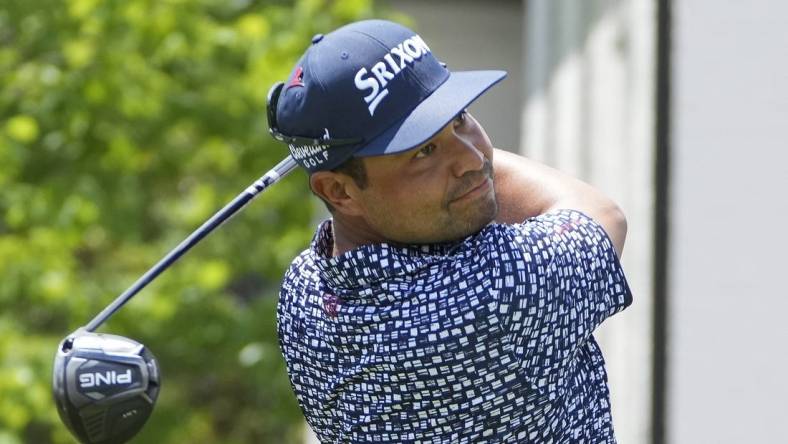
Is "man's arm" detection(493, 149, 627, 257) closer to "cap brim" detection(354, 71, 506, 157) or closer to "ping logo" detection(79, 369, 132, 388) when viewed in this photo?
"cap brim" detection(354, 71, 506, 157)

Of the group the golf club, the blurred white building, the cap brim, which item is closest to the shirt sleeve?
the cap brim

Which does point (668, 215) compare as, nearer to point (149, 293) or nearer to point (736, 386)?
point (736, 386)

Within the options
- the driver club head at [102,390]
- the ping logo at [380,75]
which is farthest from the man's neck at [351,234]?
the driver club head at [102,390]

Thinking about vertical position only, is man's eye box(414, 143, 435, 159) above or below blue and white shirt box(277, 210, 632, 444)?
above

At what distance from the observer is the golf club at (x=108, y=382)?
309 centimetres

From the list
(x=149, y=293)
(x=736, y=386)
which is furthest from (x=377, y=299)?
(x=149, y=293)

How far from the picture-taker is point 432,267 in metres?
2.72

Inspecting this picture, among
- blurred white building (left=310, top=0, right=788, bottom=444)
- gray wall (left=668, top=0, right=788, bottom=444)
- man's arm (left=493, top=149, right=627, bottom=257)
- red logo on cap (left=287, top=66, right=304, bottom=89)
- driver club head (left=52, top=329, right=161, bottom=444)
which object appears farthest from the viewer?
blurred white building (left=310, top=0, right=788, bottom=444)

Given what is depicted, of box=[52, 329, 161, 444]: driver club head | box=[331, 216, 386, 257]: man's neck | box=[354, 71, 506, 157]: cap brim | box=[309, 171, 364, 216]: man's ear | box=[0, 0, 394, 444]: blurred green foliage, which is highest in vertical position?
box=[354, 71, 506, 157]: cap brim

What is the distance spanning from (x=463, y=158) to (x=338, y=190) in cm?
24

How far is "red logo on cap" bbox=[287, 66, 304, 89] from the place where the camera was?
2.76 meters

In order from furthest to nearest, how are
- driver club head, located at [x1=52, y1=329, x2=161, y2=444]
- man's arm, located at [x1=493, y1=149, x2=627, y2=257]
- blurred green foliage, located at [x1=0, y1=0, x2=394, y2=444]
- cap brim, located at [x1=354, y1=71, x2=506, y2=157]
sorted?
blurred green foliage, located at [x1=0, y1=0, x2=394, y2=444]
driver club head, located at [x1=52, y1=329, x2=161, y2=444]
man's arm, located at [x1=493, y1=149, x2=627, y2=257]
cap brim, located at [x1=354, y1=71, x2=506, y2=157]

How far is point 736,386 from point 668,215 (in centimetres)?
122

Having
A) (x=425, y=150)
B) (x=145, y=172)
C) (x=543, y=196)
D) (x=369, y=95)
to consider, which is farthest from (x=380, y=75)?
(x=145, y=172)
